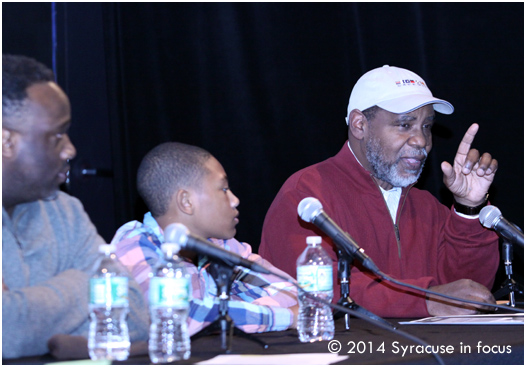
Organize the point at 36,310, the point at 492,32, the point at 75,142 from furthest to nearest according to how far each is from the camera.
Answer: the point at 492,32 < the point at 75,142 < the point at 36,310

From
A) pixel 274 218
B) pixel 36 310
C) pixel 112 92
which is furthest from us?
pixel 112 92

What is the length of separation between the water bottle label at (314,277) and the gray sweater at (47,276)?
1.41ft

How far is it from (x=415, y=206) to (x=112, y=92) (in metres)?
1.53

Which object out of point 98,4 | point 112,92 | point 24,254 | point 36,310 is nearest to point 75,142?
point 112,92

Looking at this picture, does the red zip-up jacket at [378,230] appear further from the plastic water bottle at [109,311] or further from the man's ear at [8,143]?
the man's ear at [8,143]

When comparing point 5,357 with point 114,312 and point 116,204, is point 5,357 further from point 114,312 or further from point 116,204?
point 116,204

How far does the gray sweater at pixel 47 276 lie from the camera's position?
1417 mm

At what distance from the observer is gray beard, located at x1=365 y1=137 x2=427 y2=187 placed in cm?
288

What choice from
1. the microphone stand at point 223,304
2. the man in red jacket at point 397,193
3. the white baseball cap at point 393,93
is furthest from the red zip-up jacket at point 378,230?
the microphone stand at point 223,304

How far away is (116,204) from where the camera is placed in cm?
329

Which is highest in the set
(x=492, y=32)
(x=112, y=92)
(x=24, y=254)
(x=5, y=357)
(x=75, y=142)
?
(x=492, y=32)

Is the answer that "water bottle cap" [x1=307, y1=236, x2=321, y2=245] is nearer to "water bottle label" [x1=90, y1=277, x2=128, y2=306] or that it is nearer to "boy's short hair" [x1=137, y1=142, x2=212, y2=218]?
"boy's short hair" [x1=137, y1=142, x2=212, y2=218]

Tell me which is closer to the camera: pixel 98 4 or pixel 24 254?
pixel 24 254

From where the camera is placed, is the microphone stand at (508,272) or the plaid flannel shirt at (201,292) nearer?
the plaid flannel shirt at (201,292)
